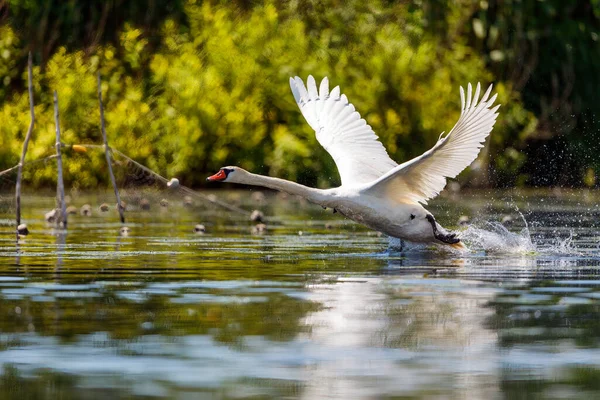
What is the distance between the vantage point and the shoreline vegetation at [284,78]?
39125 mm

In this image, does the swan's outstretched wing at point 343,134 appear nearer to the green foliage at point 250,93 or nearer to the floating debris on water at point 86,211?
the floating debris on water at point 86,211

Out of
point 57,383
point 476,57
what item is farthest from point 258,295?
point 476,57

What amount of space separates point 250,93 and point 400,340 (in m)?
30.6

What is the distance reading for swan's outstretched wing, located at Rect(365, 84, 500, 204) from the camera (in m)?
16.1

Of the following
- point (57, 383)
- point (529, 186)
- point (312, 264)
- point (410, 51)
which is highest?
point (410, 51)

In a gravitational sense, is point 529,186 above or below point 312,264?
above

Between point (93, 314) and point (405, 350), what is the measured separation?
2.61m

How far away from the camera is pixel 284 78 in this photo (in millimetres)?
40312

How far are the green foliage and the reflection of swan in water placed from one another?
84.1ft

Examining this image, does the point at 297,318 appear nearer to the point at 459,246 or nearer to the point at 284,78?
the point at 459,246

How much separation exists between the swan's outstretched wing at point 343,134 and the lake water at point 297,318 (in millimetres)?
954

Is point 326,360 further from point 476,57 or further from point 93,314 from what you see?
point 476,57

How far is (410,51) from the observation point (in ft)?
134

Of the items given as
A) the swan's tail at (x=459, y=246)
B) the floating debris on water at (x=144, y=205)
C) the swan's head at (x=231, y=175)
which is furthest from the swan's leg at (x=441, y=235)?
the floating debris on water at (x=144, y=205)
